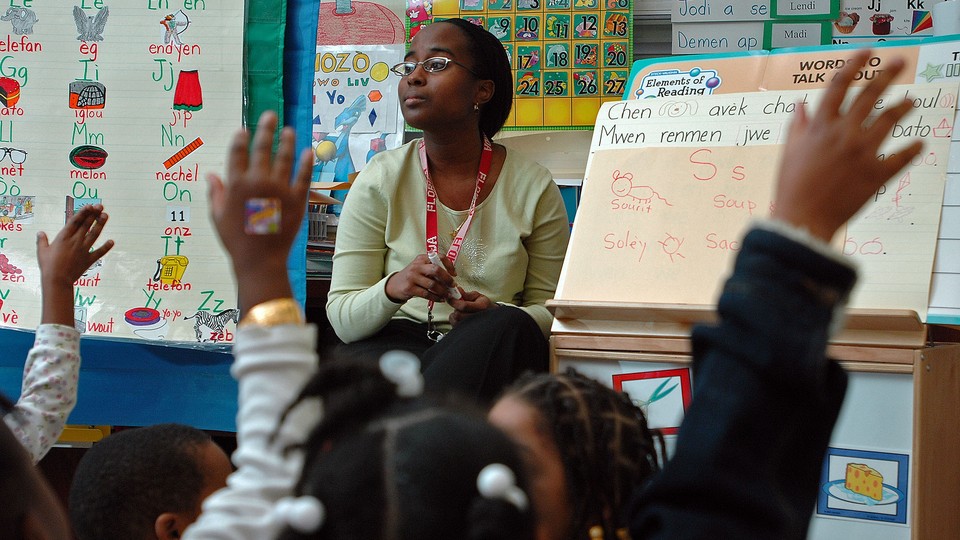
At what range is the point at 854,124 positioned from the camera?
73 centimetres

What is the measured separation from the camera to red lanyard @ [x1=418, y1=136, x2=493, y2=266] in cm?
236

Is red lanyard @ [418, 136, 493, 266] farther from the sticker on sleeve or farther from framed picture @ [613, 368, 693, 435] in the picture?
the sticker on sleeve

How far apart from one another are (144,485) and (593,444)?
2.45 ft

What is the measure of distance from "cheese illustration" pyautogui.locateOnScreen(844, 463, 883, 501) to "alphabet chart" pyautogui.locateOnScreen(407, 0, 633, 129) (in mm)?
1749

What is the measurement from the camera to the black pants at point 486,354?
77.5 inches

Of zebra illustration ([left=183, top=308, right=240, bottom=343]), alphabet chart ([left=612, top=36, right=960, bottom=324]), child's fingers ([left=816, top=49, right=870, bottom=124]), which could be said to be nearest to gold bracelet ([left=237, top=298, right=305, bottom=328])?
child's fingers ([left=816, top=49, right=870, bottom=124])

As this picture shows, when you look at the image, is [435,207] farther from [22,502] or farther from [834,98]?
[834,98]

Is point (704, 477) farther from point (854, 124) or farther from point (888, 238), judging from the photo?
point (888, 238)

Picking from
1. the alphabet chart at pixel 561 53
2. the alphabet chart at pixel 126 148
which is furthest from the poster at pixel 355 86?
the alphabet chart at pixel 126 148

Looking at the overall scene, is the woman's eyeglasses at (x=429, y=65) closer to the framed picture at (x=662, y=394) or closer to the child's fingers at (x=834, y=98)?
the framed picture at (x=662, y=394)

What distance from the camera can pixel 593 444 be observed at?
Answer: 3.76 ft

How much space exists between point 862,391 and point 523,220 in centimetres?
93

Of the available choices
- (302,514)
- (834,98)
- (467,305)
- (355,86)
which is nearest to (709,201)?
(467,305)

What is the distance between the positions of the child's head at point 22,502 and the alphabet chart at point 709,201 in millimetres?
1335
